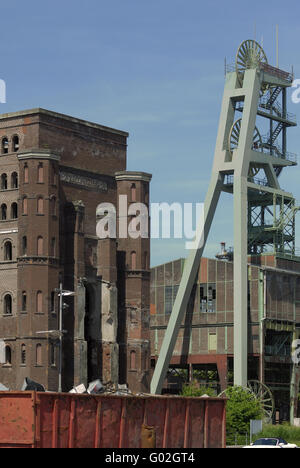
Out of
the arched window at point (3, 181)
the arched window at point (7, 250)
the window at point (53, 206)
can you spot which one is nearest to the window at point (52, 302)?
the arched window at point (7, 250)

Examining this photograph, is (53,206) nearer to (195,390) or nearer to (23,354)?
(23,354)

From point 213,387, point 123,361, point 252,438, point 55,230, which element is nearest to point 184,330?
point 213,387

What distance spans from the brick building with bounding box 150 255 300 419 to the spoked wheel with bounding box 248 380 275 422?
109 centimetres

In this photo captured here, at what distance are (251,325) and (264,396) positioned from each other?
6622mm

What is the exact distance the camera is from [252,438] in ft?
224

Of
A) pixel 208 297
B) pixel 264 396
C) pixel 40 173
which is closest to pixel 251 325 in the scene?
pixel 208 297

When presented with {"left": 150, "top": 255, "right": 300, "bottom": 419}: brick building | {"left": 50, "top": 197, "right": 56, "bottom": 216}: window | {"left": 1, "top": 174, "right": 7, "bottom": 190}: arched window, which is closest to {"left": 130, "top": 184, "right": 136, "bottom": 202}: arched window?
{"left": 50, "top": 197, "right": 56, "bottom": 216}: window

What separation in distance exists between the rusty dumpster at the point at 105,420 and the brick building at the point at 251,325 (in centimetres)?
5428

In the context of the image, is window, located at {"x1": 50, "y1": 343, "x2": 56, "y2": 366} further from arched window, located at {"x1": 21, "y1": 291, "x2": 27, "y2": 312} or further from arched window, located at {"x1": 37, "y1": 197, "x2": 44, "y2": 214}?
arched window, located at {"x1": 37, "y1": 197, "x2": 44, "y2": 214}

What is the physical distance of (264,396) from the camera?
310ft

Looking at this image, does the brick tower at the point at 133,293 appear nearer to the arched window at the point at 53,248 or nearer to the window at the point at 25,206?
the arched window at the point at 53,248

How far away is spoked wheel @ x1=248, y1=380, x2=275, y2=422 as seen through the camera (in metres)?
90.2

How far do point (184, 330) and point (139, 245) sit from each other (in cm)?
1451

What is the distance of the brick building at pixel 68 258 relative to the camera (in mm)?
80500
